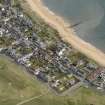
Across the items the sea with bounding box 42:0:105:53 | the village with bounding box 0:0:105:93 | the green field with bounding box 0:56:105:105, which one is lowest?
the green field with bounding box 0:56:105:105

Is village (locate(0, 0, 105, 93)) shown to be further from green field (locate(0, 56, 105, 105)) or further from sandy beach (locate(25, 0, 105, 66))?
green field (locate(0, 56, 105, 105))

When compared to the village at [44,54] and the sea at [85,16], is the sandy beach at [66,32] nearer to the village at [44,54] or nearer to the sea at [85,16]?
the sea at [85,16]

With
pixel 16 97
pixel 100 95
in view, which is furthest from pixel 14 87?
pixel 100 95

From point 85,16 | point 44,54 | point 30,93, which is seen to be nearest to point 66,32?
point 85,16

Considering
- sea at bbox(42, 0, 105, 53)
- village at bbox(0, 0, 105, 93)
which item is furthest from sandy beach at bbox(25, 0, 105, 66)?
village at bbox(0, 0, 105, 93)

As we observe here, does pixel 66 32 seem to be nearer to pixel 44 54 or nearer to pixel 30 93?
pixel 44 54

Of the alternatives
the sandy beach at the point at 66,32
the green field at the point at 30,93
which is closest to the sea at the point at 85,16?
the sandy beach at the point at 66,32

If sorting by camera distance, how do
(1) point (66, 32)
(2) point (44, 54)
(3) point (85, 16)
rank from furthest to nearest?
(3) point (85, 16) < (1) point (66, 32) < (2) point (44, 54)
